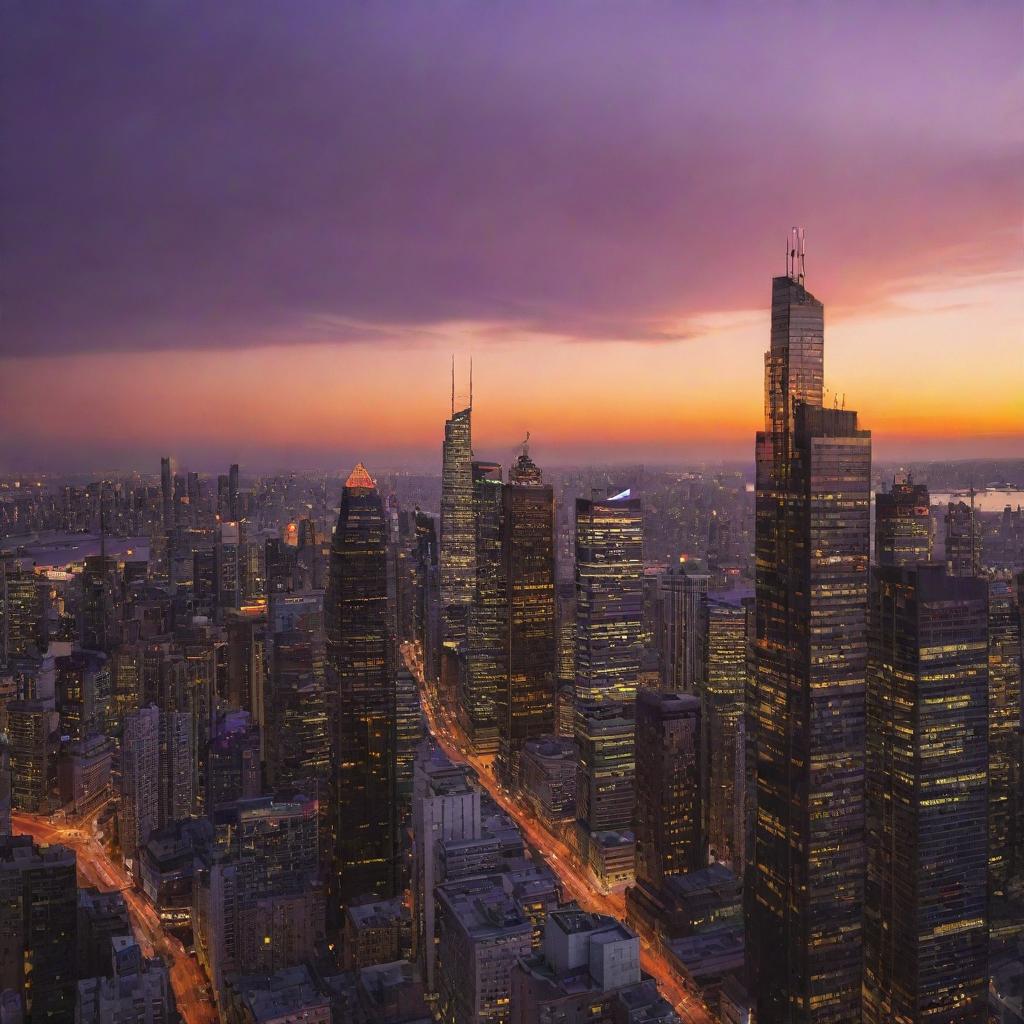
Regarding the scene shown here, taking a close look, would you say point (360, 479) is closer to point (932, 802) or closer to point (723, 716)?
point (723, 716)

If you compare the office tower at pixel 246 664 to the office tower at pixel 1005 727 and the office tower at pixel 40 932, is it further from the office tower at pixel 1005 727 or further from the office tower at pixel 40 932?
the office tower at pixel 1005 727

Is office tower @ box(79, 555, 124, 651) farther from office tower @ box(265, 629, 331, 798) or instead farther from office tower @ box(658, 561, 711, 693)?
office tower @ box(658, 561, 711, 693)

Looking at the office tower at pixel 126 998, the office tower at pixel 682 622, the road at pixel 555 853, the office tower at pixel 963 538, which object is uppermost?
the office tower at pixel 963 538

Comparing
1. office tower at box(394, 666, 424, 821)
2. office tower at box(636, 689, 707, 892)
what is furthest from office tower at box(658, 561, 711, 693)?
office tower at box(394, 666, 424, 821)

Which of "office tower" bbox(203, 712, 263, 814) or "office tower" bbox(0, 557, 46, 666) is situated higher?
"office tower" bbox(0, 557, 46, 666)

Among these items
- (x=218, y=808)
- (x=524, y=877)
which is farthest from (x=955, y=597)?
(x=218, y=808)

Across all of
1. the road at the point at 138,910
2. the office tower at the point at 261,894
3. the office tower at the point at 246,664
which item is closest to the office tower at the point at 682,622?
the office tower at the point at 246,664
